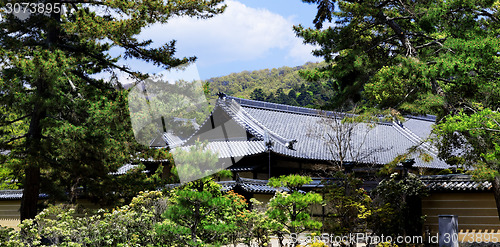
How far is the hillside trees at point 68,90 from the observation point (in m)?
10.3

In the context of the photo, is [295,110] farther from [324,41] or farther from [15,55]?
[15,55]

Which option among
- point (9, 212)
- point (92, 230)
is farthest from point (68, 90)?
point (9, 212)

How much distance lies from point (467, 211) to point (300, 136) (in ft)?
33.0

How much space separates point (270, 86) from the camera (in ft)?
256

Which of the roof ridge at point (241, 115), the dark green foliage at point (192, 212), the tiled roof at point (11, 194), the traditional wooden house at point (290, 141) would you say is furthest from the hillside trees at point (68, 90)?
the tiled roof at point (11, 194)

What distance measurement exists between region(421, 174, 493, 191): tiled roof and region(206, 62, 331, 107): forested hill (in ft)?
141

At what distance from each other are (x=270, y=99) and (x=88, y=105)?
4992 cm

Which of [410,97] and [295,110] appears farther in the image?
[295,110]

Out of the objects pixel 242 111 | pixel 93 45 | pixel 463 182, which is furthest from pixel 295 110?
pixel 93 45

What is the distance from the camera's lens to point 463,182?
12930 millimetres

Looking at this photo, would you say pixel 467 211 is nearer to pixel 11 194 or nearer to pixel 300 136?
pixel 300 136

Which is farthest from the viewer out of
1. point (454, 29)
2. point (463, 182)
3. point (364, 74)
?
point (364, 74)

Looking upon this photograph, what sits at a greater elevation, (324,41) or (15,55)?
(324,41)

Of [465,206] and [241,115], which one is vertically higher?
[241,115]
